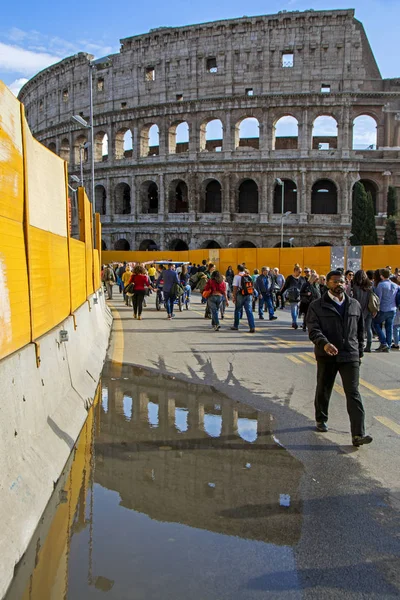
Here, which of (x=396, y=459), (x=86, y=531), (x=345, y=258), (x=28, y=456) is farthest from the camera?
(x=345, y=258)

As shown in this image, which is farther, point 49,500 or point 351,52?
point 351,52

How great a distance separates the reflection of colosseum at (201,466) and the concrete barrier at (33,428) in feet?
1.41

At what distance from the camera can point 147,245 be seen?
2151 inches

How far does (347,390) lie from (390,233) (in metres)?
42.7

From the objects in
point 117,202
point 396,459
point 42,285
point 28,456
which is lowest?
point 396,459

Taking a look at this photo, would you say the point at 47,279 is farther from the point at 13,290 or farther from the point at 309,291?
the point at 309,291

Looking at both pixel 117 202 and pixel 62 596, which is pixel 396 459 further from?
pixel 117 202

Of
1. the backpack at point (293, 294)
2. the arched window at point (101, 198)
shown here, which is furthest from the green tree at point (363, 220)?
the backpack at point (293, 294)

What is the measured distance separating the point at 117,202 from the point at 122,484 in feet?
173

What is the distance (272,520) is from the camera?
425cm

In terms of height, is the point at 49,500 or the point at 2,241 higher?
the point at 2,241

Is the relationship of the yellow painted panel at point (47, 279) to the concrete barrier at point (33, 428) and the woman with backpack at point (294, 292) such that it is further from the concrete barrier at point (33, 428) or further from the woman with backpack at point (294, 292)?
the woman with backpack at point (294, 292)

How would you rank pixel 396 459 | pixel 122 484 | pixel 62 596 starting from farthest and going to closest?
pixel 396 459 < pixel 122 484 < pixel 62 596

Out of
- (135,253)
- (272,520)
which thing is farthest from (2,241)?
(135,253)
